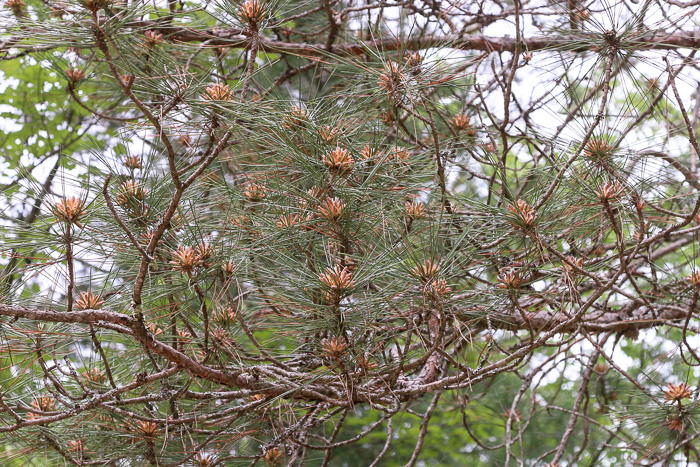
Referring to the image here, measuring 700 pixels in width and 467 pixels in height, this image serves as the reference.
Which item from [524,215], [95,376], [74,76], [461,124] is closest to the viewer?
[524,215]

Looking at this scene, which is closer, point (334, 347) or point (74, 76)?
point (334, 347)

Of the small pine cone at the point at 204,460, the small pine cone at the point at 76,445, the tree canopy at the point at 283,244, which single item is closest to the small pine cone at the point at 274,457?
the tree canopy at the point at 283,244

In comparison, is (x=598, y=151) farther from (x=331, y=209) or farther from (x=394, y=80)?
(x=331, y=209)

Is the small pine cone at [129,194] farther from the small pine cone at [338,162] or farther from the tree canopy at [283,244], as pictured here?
the small pine cone at [338,162]

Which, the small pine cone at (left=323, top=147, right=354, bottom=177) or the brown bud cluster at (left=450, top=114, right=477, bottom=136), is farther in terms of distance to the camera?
the brown bud cluster at (left=450, top=114, right=477, bottom=136)

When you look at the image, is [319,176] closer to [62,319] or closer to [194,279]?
[194,279]

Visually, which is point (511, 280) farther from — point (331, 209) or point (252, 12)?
A: point (252, 12)

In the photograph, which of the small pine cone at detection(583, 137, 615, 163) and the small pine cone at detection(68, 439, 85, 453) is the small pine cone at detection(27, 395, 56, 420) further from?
the small pine cone at detection(583, 137, 615, 163)

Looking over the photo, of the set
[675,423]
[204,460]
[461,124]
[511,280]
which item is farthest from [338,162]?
[675,423]

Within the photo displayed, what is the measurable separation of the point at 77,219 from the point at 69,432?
0.70 meters

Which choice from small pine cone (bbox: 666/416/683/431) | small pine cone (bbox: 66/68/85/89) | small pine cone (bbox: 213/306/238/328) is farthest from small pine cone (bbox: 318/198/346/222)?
small pine cone (bbox: 66/68/85/89)

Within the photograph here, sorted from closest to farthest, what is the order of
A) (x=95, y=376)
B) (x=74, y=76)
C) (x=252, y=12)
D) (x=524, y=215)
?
(x=524, y=215) → (x=252, y=12) → (x=95, y=376) → (x=74, y=76)

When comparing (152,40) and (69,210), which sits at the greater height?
(152,40)

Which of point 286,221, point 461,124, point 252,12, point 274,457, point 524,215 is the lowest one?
point 274,457
